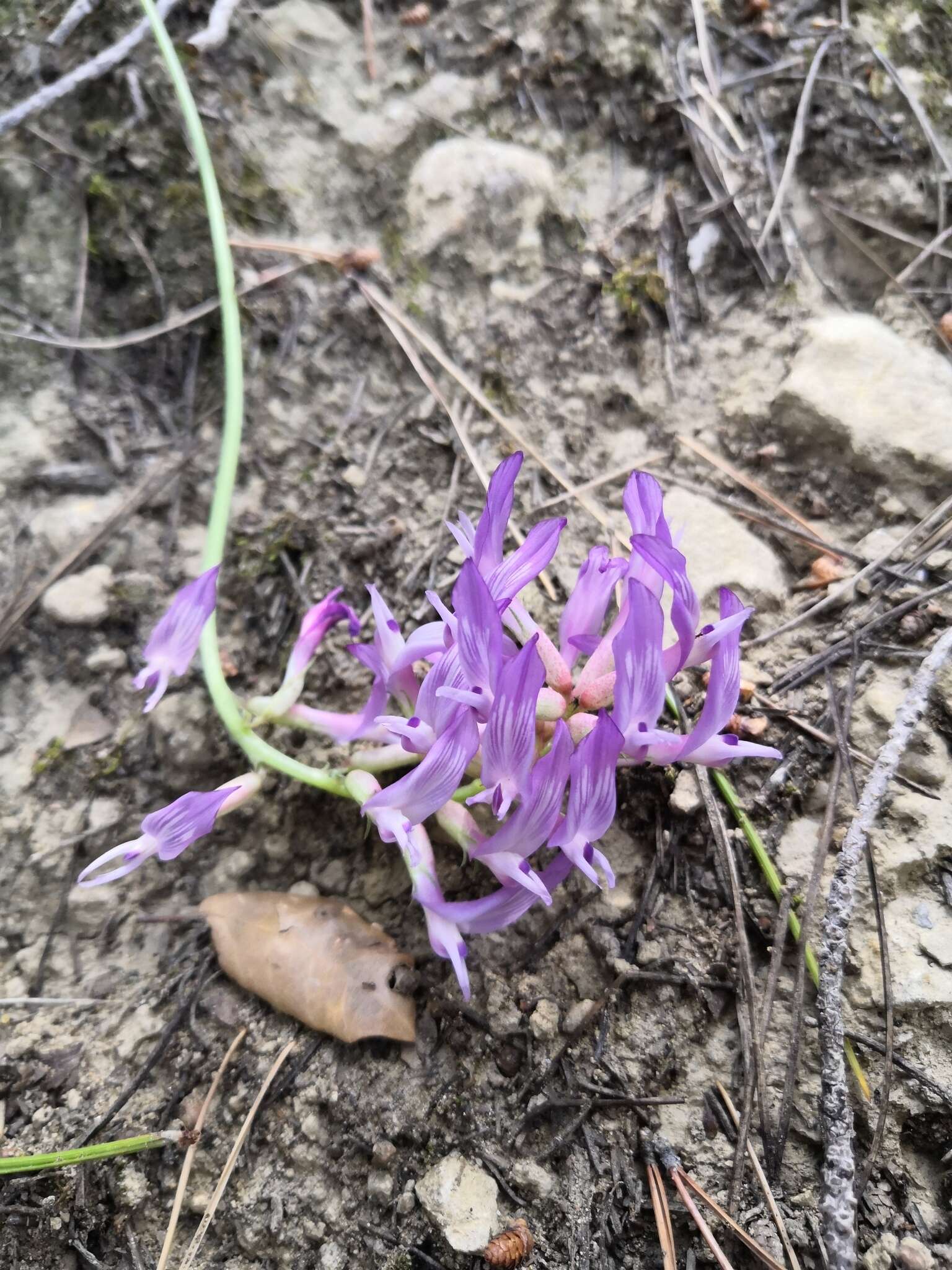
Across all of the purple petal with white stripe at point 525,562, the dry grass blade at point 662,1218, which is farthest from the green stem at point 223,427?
the dry grass blade at point 662,1218

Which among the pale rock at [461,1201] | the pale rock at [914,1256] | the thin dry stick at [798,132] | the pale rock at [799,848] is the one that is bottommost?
the pale rock at [461,1201]

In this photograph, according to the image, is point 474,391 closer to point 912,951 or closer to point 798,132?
point 798,132

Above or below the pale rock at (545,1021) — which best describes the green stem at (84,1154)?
below

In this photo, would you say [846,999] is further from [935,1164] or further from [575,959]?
[575,959]

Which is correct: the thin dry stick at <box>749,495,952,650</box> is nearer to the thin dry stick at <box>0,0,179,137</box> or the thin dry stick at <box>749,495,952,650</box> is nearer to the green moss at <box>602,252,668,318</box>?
the green moss at <box>602,252,668,318</box>

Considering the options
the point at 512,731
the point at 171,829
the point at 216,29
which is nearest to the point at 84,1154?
the point at 171,829

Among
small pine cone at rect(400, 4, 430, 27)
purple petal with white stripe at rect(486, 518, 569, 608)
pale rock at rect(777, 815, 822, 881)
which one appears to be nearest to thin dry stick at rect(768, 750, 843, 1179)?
pale rock at rect(777, 815, 822, 881)

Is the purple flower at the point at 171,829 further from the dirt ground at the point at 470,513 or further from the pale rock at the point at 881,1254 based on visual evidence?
the pale rock at the point at 881,1254

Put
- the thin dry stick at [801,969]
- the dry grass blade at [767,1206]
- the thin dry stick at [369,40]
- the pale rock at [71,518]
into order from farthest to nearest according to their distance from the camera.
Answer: the thin dry stick at [369,40]
the pale rock at [71,518]
the thin dry stick at [801,969]
the dry grass blade at [767,1206]
